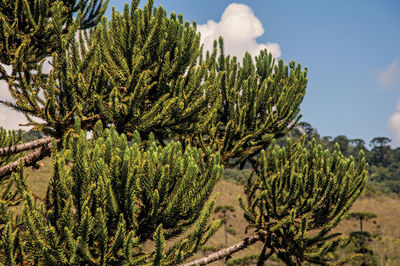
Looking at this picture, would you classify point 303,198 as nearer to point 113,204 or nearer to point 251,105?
point 251,105

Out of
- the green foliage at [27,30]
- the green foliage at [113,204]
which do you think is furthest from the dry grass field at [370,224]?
the green foliage at [113,204]

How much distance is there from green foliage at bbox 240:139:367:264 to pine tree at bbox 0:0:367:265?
2cm

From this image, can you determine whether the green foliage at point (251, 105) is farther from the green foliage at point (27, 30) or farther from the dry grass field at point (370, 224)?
the dry grass field at point (370, 224)

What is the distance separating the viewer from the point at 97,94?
173 inches

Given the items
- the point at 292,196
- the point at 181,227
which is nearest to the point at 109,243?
the point at 181,227

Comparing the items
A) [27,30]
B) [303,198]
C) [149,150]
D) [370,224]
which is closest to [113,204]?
[149,150]

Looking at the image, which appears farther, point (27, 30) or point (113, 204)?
point (27, 30)

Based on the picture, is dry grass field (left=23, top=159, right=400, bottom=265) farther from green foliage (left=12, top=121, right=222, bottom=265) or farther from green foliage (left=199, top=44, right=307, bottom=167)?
green foliage (left=12, top=121, right=222, bottom=265)

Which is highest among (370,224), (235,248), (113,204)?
(113,204)

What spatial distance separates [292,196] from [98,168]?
3.33 metres

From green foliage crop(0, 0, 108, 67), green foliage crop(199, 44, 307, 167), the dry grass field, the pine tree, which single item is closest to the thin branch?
the pine tree

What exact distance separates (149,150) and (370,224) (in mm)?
37311

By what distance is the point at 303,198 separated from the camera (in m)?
5.05

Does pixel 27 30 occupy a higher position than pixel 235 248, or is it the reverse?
pixel 27 30
